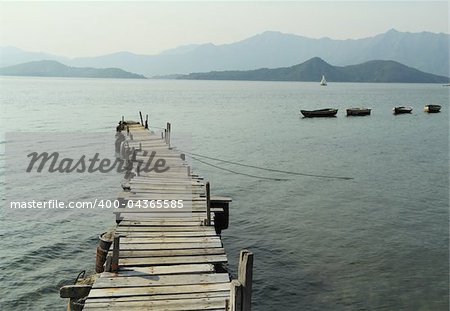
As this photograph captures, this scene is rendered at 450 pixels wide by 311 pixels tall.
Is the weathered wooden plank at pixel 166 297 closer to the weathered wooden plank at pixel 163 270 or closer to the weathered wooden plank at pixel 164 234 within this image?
the weathered wooden plank at pixel 163 270

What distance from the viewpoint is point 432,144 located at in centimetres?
5325

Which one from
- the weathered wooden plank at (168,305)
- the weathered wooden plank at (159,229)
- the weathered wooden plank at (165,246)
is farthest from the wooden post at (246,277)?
the weathered wooden plank at (159,229)

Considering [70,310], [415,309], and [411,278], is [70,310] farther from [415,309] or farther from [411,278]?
[411,278]

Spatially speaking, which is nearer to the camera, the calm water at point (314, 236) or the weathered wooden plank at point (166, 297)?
the weathered wooden plank at point (166, 297)

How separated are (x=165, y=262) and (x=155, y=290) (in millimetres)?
1524

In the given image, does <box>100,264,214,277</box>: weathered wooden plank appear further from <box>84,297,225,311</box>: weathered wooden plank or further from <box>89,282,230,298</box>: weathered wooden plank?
<box>84,297,225,311</box>: weathered wooden plank

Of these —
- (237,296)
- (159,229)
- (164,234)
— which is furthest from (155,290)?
(159,229)

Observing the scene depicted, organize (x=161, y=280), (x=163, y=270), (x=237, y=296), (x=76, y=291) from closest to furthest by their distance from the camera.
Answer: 1. (x=237, y=296)
2. (x=161, y=280)
3. (x=76, y=291)
4. (x=163, y=270)

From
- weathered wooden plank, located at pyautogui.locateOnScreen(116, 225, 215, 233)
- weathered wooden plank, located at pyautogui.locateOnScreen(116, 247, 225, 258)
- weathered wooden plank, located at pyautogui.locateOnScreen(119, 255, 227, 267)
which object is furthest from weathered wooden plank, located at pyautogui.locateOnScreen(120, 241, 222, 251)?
weathered wooden plank, located at pyautogui.locateOnScreen(116, 225, 215, 233)

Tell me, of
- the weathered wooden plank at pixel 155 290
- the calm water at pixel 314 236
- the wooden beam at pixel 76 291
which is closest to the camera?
the weathered wooden plank at pixel 155 290

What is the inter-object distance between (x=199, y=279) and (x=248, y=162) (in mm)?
28126

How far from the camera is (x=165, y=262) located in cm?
1203

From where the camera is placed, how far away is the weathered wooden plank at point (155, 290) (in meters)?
10.3

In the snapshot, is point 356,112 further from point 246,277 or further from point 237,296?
point 237,296
